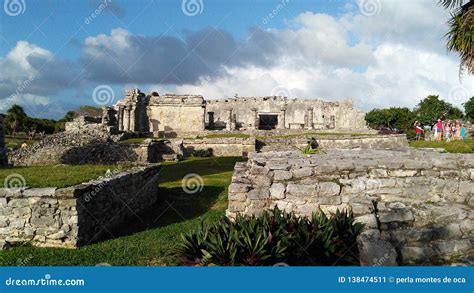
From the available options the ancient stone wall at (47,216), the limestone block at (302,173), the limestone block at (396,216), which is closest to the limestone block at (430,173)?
the limestone block at (396,216)

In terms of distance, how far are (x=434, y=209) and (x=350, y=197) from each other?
1.26 m

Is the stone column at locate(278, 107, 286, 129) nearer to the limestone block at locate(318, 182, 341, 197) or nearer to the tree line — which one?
the tree line

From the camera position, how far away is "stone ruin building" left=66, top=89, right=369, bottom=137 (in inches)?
1282

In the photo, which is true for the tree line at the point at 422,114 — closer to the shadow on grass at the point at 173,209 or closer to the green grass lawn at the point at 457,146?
the green grass lawn at the point at 457,146

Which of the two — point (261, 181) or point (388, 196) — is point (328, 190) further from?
point (261, 181)

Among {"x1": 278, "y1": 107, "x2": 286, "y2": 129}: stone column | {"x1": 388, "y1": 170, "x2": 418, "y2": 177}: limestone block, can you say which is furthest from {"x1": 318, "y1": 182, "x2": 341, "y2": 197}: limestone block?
{"x1": 278, "y1": 107, "x2": 286, "y2": 129}: stone column

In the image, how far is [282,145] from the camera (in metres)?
24.4

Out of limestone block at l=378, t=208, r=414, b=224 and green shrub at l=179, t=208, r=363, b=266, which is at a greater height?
limestone block at l=378, t=208, r=414, b=224

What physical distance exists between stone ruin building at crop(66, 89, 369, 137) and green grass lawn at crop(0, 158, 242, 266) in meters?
16.5

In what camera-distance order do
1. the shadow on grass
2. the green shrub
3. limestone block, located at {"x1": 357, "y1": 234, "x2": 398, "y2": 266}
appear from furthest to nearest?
the shadow on grass < the green shrub < limestone block, located at {"x1": 357, "y1": 234, "x2": 398, "y2": 266}

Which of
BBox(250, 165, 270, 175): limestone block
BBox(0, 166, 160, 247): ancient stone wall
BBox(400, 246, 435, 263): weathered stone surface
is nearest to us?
BBox(400, 246, 435, 263): weathered stone surface

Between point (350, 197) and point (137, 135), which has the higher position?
point (137, 135)

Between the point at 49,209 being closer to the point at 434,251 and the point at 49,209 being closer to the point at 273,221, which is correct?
the point at 273,221

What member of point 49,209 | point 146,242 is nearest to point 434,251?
point 146,242
